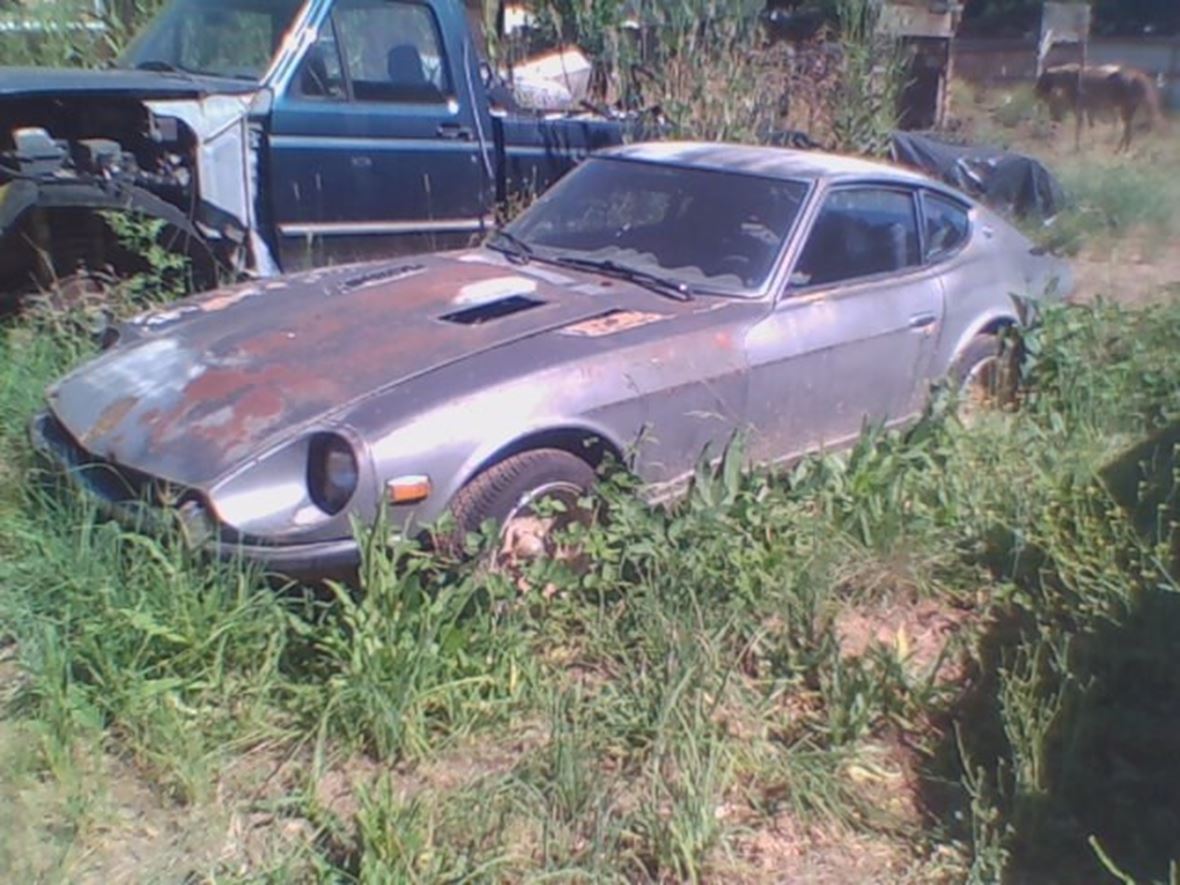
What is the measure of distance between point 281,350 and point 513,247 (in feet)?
4.48

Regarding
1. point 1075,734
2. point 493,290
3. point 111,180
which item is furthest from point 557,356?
point 111,180

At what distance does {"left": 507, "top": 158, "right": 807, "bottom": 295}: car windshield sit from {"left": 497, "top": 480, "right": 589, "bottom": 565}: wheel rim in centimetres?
117

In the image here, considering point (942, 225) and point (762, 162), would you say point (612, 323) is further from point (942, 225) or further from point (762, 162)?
point (942, 225)

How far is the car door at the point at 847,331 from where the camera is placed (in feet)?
16.8

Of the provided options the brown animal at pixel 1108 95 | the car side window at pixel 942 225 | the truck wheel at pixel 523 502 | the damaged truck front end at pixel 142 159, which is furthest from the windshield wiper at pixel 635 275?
the brown animal at pixel 1108 95

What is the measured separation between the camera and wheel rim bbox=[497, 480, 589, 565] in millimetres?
4250

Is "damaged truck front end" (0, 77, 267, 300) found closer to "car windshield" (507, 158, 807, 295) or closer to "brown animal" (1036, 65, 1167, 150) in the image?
"car windshield" (507, 158, 807, 295)

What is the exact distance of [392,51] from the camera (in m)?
7.38

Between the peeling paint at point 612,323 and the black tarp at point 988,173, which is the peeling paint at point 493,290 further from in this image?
the black tarp at point 988,173

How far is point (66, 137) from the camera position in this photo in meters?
6.65

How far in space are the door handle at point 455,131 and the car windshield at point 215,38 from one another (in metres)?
0.91

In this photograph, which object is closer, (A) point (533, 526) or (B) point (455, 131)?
(A) point (533, 526)

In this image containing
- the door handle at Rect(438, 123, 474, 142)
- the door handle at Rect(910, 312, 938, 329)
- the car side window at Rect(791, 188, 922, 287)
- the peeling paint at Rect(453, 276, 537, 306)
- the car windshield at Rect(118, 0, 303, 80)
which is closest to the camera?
the peeling paint at Rect(453, 276, 537, 306)

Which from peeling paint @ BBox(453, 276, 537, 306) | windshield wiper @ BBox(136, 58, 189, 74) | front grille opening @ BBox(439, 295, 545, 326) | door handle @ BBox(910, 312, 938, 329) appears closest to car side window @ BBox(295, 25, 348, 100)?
windshield wiper @ BBox(136, 58, 189, 74)
